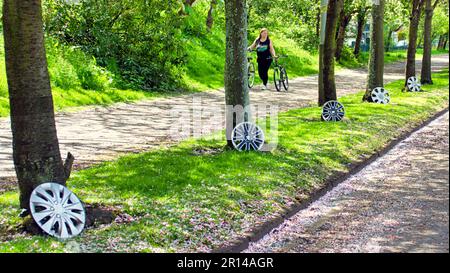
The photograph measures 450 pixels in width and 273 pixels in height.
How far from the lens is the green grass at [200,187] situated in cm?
622

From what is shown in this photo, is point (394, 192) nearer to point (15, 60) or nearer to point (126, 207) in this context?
point (126, 207)

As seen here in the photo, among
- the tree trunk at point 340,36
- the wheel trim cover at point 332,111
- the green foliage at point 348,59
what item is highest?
the tree trunk at point 340,36

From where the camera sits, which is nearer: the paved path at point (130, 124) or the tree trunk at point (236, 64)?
the tree trunk at point (236, 64)

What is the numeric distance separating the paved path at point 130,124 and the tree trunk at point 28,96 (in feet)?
7.84

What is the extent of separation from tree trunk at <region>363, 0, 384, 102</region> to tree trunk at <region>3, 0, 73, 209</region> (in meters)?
12.4

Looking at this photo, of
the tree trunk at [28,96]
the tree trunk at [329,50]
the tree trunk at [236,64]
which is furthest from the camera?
the tree trunk at [329,50]

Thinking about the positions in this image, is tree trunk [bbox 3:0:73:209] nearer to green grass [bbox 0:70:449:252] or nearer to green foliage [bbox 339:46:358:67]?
green grass [bbox 0:70:449:252]

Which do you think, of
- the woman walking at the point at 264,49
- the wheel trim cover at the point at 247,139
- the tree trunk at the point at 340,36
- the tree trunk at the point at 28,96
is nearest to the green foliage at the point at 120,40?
the woman walking at the point at 264,49

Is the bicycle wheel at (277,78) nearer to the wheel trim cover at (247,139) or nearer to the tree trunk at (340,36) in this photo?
the wheel trim cover at (247,139)

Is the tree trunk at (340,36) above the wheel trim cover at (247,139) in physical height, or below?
above

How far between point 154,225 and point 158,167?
8.90 feet

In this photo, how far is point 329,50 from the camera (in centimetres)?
1547

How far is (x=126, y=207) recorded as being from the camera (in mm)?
7125
